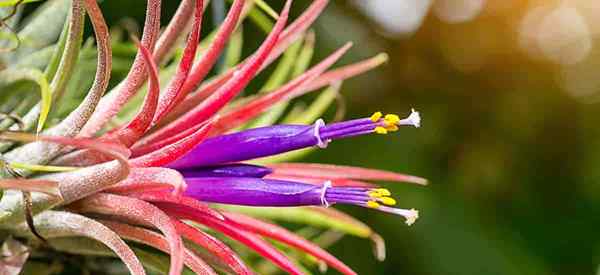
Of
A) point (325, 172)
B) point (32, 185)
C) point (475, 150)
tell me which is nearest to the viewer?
point (32, 185)

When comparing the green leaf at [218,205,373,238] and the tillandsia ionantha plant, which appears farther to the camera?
the green leaf at [218,205,373,238]

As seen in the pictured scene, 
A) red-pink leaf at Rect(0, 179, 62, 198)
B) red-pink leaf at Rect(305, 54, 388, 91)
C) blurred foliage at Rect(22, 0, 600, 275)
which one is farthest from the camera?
blurred foliage at Rect(22, 0, 600, 275)

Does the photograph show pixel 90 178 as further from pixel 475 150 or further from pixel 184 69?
pixel 475 150

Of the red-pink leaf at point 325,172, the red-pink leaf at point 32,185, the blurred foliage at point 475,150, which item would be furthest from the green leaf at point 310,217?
the blurred foliage at point 475,150

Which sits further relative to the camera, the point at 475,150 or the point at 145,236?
the point at 475,150

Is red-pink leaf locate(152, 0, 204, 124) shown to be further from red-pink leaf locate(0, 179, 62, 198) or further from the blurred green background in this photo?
the blurred green background

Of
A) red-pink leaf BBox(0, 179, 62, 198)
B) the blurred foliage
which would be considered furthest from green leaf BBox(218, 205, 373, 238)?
the blurred foliage

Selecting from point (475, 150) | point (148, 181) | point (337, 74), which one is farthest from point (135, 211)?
point (475, 150)

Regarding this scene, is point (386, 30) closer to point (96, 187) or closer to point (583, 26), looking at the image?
point (583, 26)
